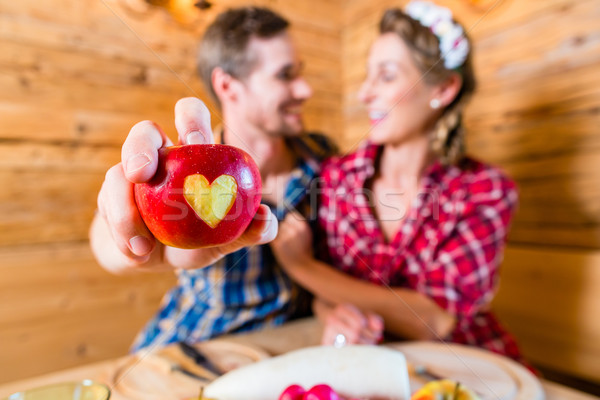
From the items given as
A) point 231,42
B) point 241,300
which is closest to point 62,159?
point 241,300

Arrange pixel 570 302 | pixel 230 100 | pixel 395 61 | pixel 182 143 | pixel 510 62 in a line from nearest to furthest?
pixel 182 143 < pixel 230 100 < pixel 395 61 < pixel 570 302 < pixel 510 62

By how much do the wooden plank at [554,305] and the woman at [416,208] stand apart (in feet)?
0.56

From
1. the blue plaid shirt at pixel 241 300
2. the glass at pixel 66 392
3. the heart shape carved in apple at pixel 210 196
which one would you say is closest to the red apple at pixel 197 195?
the heart shape carved in apple at pixel 210 196

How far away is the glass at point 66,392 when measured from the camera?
0.31m

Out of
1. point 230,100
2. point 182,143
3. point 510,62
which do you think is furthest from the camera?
point 510,62

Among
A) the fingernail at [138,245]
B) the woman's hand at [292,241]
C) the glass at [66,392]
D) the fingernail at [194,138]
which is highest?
the fingernail at [194,138]

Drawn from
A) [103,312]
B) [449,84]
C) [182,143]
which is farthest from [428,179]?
[103,312]

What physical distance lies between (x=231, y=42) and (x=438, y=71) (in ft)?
1.33

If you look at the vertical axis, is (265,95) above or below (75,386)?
above

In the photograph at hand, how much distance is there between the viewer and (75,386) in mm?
322

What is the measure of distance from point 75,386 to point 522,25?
41.4 inches

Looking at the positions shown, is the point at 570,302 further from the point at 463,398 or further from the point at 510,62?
the point at 463,398

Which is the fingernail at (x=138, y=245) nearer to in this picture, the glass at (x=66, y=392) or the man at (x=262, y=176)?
the man at (x=262, y=176)

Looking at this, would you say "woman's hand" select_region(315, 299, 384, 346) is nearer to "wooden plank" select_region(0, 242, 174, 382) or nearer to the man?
the man
